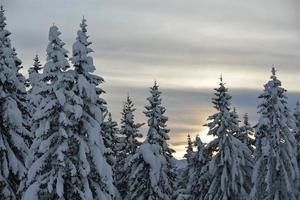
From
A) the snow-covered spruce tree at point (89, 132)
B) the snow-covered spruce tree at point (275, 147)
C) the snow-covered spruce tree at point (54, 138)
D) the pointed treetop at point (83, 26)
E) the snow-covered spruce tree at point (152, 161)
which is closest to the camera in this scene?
the snow-covered spruce tree at point (54, 138)

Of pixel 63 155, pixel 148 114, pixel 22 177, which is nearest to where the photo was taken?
pixel 63 155

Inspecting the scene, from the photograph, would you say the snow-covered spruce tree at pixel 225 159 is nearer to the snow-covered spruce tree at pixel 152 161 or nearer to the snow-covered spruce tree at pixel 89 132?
the snow-covered spruce tree at pixel 152 161

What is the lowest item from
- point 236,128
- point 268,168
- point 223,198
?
point 223,198

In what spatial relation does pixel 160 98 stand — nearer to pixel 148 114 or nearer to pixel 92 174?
pixel 148 114

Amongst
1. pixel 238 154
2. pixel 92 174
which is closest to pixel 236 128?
pixel 238 154

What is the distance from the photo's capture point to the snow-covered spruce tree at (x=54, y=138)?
22875 millimetres

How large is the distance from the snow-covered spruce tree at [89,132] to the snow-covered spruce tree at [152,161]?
631 inches

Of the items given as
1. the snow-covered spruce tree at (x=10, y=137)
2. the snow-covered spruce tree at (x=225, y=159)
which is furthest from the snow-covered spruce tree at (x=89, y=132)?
the snow-covered spruce tree at (x=225, y=159)

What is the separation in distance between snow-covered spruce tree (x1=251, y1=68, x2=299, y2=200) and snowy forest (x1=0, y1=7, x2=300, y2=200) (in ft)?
0.24

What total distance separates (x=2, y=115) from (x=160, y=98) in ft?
62.4

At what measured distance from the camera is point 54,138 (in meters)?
23.3

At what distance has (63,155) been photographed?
74.6 feet

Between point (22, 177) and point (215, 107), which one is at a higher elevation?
point (215, 107)

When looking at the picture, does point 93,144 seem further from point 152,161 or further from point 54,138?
point 152,161
